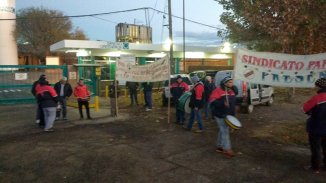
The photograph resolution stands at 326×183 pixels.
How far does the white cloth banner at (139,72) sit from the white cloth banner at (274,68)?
448 centimetres

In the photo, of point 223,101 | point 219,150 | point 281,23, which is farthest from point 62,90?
point 281,23

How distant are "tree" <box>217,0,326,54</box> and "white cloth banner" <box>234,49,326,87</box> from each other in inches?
241

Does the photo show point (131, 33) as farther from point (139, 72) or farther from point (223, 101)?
point (223, 101)

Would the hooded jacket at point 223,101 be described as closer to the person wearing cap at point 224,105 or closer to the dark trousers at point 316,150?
the person wearing cap at point 224,105

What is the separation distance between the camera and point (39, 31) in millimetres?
52188

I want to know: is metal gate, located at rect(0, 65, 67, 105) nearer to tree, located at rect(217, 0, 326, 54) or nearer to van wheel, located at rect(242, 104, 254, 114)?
van wheel, located at rect(242, 104, 254, 114)

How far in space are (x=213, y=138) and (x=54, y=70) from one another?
40.0 ft

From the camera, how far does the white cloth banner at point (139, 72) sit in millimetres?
13430

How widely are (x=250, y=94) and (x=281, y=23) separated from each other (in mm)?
5043

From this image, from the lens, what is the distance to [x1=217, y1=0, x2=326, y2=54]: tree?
1538 centimetres

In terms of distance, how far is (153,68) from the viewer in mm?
13664

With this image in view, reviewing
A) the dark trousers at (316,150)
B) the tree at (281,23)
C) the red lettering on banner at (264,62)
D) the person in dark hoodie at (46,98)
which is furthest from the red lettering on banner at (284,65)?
the person in dark hoodie at (46,98)

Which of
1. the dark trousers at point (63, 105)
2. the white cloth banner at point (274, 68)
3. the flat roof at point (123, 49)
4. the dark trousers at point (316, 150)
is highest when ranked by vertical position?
the flat roof at point (123, 49)

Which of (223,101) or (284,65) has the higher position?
(284,65)
